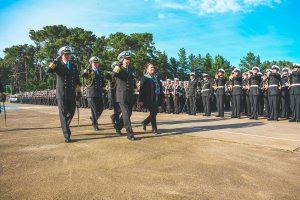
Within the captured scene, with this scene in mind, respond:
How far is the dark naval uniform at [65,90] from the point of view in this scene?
6.09 meters

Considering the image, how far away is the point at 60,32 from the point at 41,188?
74810 millimetres

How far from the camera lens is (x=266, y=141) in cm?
604

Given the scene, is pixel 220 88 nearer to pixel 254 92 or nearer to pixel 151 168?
pixel 254 92

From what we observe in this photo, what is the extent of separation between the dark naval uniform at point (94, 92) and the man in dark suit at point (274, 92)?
7217 millimetres

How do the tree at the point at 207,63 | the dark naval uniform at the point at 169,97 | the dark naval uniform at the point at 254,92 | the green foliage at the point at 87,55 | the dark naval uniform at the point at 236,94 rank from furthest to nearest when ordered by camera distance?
the tree at the point at 207,63
the green foliage at the point at 87,55
the dark naval uniform at the point at 169,97
the dark naval uniform at the point at 236,94
the dark naval uniform at the point at 254,92

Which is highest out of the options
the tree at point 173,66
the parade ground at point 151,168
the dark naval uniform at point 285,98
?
the tree at point 173,66

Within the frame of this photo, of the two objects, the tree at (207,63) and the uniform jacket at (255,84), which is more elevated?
the tree at (207,63)

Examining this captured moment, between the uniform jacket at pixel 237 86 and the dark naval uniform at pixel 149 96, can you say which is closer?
the dark naval uniform at pixel 149 96

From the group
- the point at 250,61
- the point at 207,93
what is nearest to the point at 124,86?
the point at 207,93

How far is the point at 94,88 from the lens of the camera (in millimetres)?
8062

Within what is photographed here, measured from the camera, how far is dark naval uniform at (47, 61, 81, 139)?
6086mm

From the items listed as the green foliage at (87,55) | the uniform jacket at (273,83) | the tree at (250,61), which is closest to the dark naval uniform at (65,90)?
the uniform jacket at (273,83)

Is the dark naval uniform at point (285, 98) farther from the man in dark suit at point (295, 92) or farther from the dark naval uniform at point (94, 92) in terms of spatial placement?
the dark naval uniform at point (94, 92)

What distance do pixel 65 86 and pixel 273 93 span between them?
8621 millimetres
